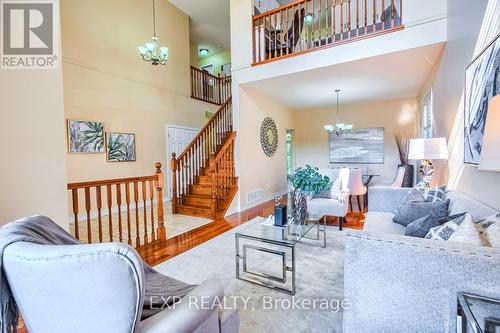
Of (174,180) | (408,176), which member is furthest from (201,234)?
(408,176)

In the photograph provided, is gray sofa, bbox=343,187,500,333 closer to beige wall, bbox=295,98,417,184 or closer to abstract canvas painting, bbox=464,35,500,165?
abstract canvas painting, bbox=464,35,500,165

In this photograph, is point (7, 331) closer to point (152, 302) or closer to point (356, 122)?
point (152, 302)

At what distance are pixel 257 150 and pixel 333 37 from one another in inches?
103

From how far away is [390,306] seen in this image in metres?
1.11

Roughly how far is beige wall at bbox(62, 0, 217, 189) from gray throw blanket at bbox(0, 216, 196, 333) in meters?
3.76

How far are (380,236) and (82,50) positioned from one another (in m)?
5.45

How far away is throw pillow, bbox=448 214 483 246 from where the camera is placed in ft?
3.73

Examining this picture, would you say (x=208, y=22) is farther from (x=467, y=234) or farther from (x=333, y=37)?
(x=467, y=234)

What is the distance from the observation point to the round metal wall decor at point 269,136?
18.2ft

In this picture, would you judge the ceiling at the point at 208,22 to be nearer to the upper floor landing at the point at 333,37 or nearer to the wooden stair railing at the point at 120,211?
the upper floor landing at the point at 333,37

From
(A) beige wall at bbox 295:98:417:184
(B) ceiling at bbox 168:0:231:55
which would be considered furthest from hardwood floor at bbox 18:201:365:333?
(B) ceiling at bbox 168:0:231:55

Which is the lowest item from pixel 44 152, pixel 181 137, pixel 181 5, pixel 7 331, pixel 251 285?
pixel 251 285

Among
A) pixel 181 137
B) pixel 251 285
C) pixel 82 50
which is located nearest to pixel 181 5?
pixel 82 50

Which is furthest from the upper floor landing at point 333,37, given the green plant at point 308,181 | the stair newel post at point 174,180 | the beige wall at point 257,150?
the green plant at point 308,181
